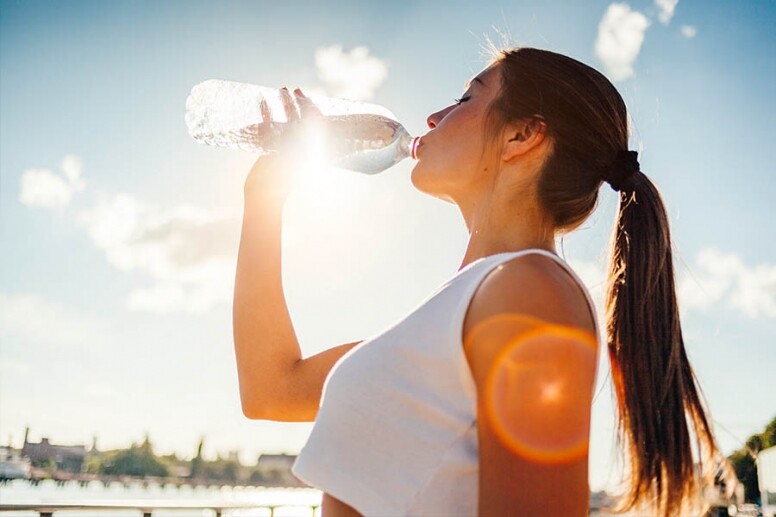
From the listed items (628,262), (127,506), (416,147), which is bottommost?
(127,506)

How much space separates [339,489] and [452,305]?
1.08 feet

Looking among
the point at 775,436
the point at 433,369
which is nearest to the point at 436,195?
the point at 433,369

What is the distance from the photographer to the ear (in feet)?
4.58

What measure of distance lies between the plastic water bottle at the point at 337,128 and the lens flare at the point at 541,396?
1.29 m

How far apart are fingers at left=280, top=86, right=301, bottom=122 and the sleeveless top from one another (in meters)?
0.91

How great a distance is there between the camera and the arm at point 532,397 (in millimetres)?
829

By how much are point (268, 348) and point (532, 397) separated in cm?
79

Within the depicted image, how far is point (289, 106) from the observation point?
182 centimetres

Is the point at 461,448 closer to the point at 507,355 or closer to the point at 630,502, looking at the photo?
the point at 507,355

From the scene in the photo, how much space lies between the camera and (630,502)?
1.13 m

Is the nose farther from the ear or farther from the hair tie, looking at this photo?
the hair tie

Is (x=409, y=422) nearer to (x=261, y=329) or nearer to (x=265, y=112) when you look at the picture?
(x=261, y=329)

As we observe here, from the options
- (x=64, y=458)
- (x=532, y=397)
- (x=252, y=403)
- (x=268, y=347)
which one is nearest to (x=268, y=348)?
(x=268, y=347)

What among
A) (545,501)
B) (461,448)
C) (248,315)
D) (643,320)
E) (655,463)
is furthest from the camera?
(248,315)
